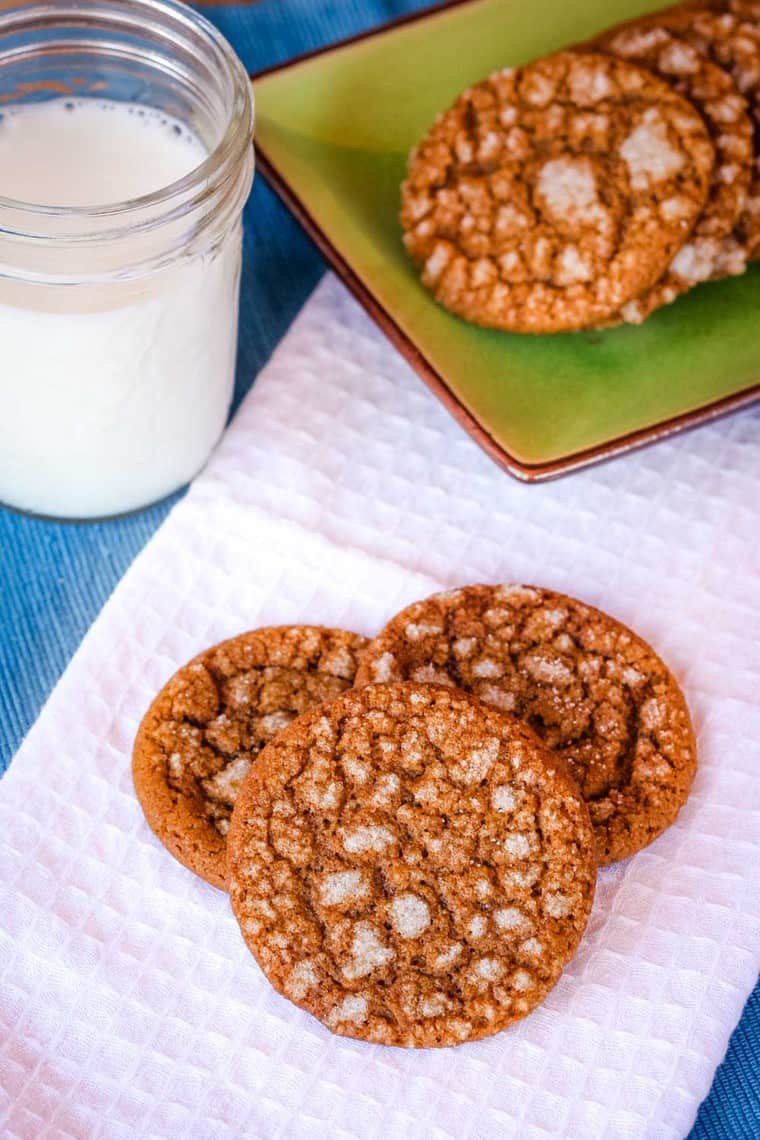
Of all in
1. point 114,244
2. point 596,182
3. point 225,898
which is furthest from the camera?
point 596,182

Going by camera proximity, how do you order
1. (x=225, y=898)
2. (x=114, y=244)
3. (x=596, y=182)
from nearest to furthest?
(x=114, y=244), (x=225, y=898), (x=596, y=182)

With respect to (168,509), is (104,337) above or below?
above

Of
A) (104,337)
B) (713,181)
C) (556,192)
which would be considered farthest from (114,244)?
(713,181)

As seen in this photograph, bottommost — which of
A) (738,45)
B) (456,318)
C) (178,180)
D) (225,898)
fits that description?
(225,898)

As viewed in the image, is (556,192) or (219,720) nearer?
(219,720)

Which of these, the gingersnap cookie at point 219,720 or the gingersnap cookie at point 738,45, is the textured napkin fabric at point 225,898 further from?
the gingersnap cookie at point 738,45

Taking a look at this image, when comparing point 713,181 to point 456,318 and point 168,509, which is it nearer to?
point 456,318
